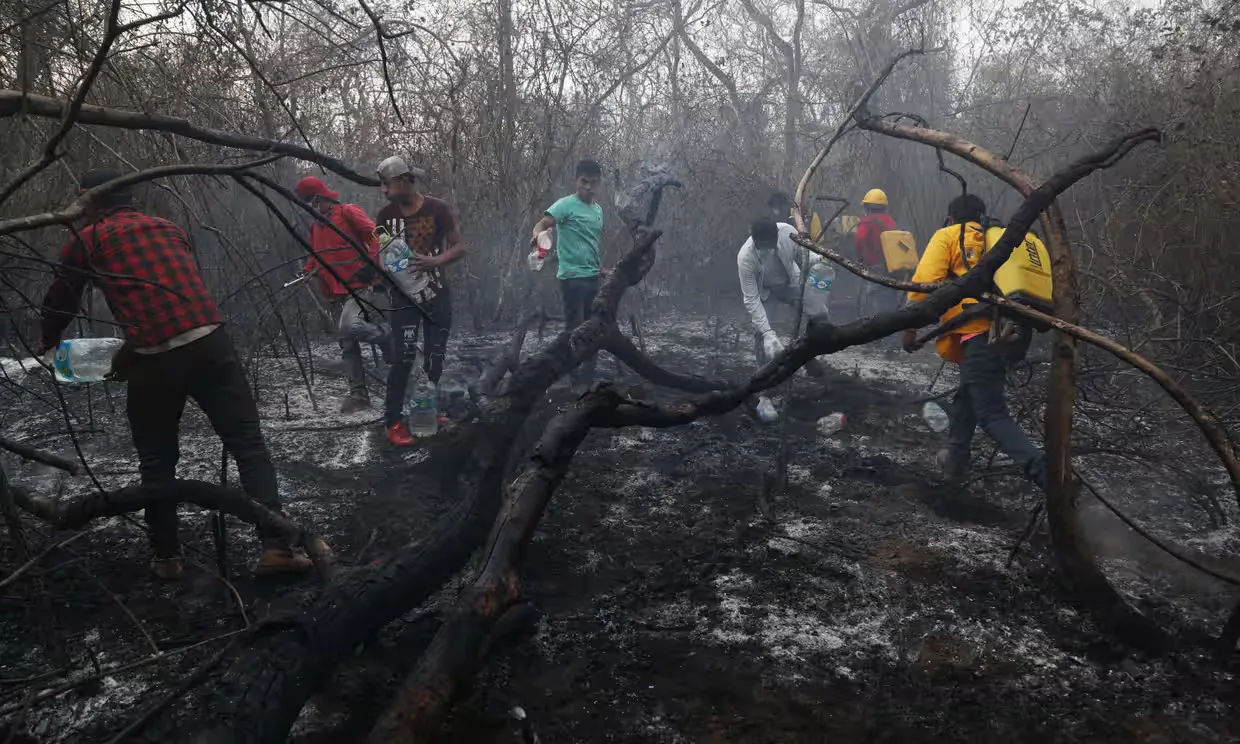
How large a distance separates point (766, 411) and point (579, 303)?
76.7 inches

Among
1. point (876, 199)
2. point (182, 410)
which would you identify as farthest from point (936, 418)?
point (182, 410)

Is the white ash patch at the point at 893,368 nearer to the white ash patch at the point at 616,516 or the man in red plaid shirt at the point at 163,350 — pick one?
the white ash patch at the point at 616,516

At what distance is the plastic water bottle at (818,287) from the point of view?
6836mm

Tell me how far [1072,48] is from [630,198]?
7.14 meters

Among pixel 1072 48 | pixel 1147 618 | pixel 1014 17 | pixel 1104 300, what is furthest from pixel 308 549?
pixel 1014 17

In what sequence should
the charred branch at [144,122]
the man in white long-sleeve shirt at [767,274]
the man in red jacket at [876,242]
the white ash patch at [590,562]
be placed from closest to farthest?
the charred branch at [144,122] < the white ash patch at [590,562] < the man in white long-sleeve shirt at [767,274] < the man in red jacket at [876,242]

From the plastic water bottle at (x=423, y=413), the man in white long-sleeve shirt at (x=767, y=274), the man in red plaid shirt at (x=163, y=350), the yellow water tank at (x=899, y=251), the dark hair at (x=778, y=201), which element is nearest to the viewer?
the man in red plaid shirt at (x=163, y=350)

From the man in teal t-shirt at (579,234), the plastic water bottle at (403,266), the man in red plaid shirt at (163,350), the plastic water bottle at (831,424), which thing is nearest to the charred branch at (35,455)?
the man in red plaid shirt at (163,350)

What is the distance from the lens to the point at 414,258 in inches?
200

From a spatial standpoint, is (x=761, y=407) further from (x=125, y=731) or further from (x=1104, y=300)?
(x=125, y=731)

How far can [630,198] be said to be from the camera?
690 centimetres

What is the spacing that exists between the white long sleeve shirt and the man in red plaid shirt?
163 inches

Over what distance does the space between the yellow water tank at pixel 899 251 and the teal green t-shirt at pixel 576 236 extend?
384cm

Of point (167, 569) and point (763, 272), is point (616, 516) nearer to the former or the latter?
point (167, 569)
